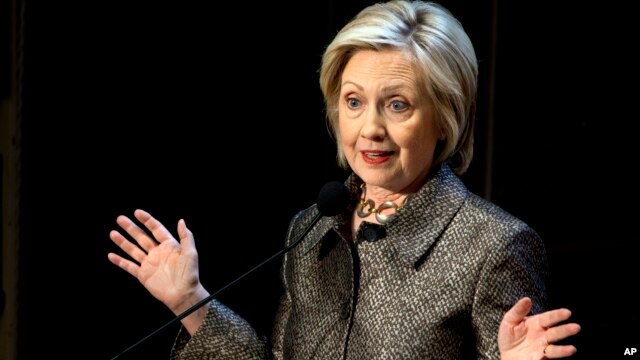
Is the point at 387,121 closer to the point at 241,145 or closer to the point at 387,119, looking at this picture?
the point at 387,119

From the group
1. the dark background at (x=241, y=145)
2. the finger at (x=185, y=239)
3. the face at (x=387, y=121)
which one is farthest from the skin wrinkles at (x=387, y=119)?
the dark background at (x=241, y=145)

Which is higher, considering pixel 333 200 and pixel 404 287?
pixel 333 200

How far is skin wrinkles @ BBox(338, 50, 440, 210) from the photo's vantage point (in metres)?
1.60

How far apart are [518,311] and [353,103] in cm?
51

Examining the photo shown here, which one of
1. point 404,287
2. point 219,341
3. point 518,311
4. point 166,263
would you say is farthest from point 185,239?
point 518,311

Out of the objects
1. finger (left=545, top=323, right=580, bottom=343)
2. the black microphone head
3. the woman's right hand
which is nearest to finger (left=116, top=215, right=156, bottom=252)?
the woman's right hand

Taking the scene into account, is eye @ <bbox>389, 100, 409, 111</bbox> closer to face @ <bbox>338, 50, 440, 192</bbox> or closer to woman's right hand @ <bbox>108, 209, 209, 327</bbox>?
face @ <bbox>338, 50, 440, 192</bbox>

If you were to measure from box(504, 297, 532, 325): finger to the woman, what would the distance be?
0.05 meters

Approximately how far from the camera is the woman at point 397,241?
1553 mm

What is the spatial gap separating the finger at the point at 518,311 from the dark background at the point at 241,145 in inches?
32.3

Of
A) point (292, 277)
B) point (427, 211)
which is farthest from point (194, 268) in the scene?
point (427, 211)

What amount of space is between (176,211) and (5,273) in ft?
1.39

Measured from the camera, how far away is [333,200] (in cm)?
159

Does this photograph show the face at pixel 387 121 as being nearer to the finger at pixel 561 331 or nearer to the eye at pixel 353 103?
the eye at pixel 353 103
